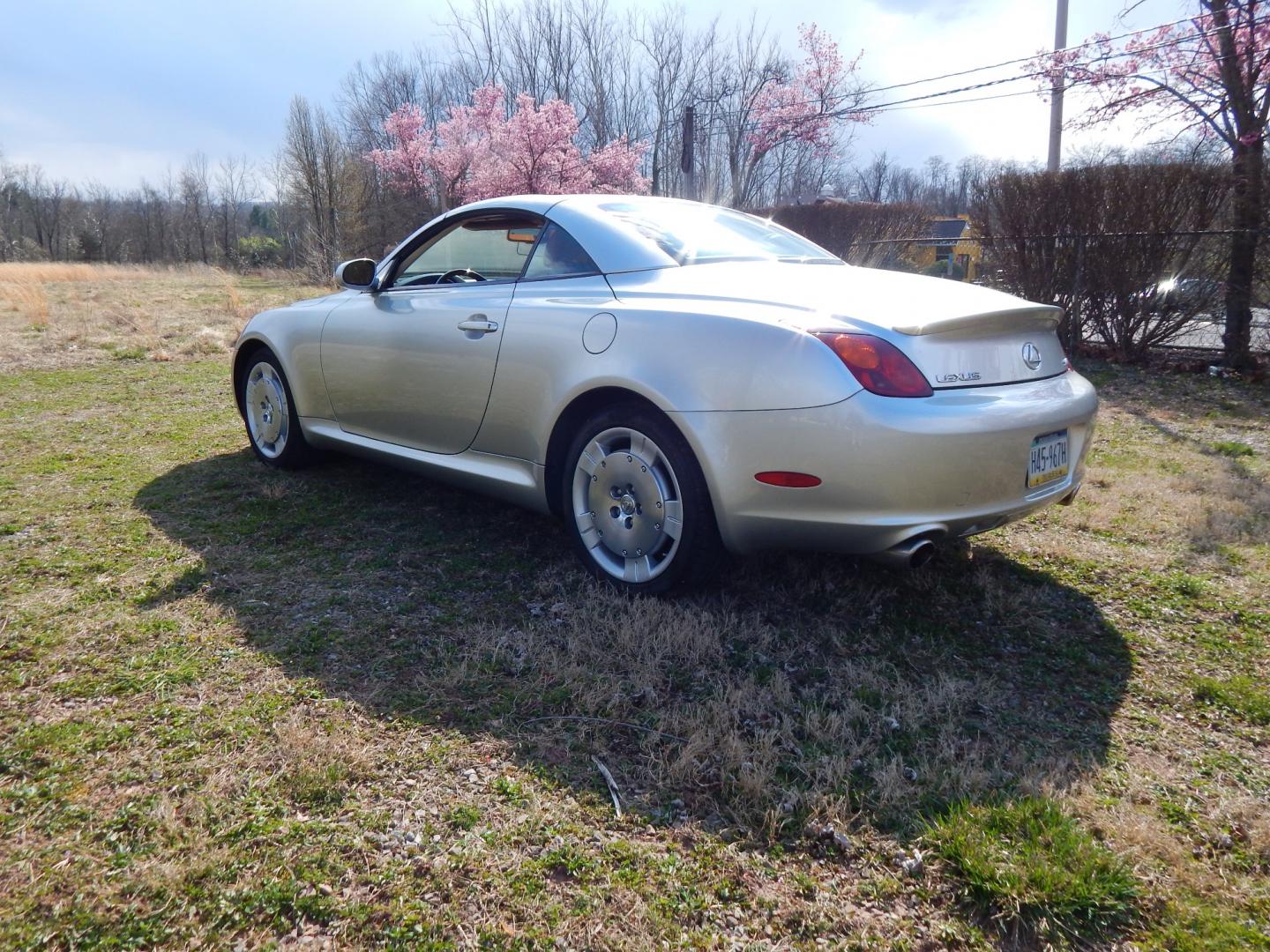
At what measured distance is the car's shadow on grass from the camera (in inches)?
85.4

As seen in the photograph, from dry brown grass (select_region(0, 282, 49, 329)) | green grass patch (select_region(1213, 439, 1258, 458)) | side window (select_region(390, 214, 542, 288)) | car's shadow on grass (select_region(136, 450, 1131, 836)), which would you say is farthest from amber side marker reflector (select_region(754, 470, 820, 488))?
dry brown grass (select_region(0, 282, 49, 329))

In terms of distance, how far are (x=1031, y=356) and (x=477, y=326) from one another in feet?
6.83

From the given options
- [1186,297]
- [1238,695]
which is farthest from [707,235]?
[1186,297]

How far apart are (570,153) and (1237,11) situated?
70.9ft

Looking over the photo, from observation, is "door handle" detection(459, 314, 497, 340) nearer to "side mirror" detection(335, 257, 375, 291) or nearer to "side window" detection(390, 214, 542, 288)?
"side window" detection(390, 214, 542, 288)

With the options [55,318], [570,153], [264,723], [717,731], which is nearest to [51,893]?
[264,723]

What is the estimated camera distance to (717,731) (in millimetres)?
2307

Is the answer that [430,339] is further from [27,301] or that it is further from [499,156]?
[499,156]

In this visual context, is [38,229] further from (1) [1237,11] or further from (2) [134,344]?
(1) [1237,11]

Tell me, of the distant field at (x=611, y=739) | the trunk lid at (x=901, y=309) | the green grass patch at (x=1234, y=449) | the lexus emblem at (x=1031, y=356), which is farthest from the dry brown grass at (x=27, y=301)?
the green grass patch at (x=1234, y=449)

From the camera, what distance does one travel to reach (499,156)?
94.2 ft

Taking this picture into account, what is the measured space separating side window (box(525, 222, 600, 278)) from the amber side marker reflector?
113 cm

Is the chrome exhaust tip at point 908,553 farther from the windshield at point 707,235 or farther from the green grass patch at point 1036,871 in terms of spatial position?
the windshield at point 707,235

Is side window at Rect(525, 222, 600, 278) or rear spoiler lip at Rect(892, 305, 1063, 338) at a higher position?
side window at Rect(525, 222, 600, 278)
